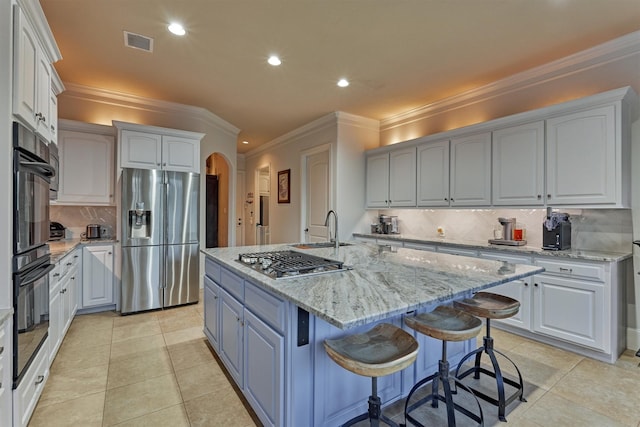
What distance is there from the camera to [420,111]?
4.44 m

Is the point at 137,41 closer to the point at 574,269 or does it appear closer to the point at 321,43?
the point at 321,43

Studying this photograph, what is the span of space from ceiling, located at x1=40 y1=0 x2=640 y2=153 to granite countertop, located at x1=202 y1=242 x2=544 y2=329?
1899mm

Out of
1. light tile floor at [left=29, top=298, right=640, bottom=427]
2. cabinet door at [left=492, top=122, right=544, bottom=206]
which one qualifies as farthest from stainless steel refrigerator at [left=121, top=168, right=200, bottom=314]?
cabinet door at [left=492, top=122, right=544, bottom=206]

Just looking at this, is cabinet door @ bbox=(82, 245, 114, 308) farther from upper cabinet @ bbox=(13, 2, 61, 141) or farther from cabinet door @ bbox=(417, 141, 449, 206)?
cabinet door @ bbox=(417, 141, 449, 206)

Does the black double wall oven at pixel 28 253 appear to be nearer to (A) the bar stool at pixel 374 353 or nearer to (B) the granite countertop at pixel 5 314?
(B) the granite countertop at pixel 5 314

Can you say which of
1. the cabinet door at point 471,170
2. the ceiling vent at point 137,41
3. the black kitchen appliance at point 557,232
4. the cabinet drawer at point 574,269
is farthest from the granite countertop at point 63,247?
the black kitchen appliance at point 557,232

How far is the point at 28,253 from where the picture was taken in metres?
1.70

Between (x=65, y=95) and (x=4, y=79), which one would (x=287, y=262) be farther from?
(x=65, y=95)

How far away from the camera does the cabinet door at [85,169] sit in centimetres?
352

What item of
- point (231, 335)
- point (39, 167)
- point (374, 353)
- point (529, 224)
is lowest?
point (231, 335)

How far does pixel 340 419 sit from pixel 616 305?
2.49 m

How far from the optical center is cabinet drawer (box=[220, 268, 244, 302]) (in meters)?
1.92

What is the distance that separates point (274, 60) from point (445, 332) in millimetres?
2853

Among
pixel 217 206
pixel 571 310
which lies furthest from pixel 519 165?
pixel 217 206
